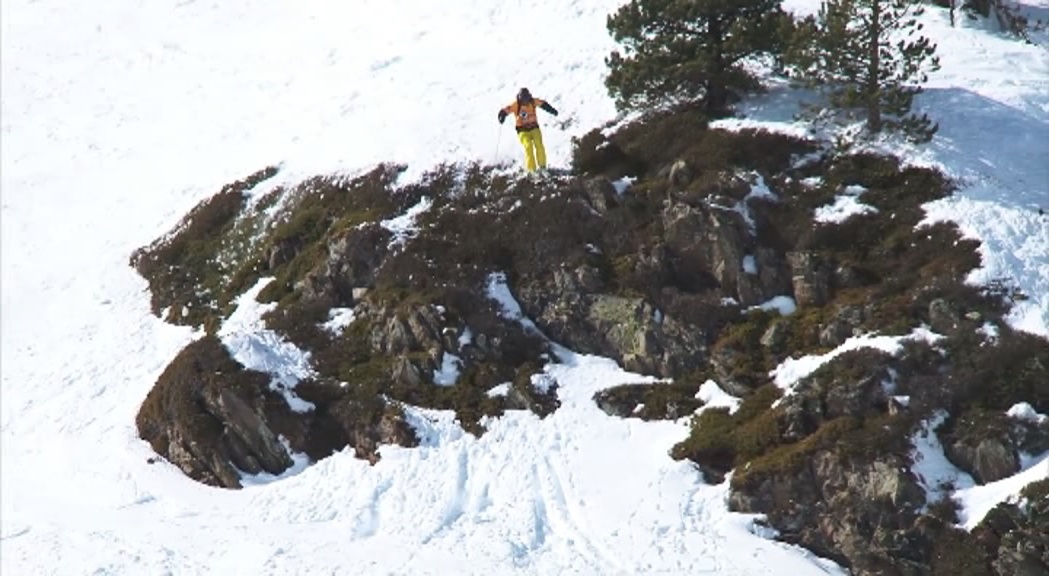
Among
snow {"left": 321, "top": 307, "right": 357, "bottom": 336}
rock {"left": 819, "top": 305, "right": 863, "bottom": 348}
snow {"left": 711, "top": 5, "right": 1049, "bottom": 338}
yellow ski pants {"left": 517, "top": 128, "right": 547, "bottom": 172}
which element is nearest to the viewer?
rock {"left": 819, "top": 305, "right": 863, "bottom": 348}

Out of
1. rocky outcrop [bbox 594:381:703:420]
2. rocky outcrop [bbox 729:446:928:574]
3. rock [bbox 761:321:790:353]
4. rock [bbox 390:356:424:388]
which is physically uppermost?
rock [bbox 761:321:790:353]

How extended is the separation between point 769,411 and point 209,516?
533 inches

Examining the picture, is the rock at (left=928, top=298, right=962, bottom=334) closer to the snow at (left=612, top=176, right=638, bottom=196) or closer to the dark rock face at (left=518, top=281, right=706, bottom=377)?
the dark rock face at (left=518, top=281, right=706, bottom=377)

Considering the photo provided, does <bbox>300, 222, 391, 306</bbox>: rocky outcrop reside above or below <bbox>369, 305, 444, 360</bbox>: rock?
above

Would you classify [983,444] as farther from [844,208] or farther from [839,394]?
[844,208]

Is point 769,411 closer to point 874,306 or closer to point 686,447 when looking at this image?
point 686,447

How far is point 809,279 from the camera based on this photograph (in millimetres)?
27250

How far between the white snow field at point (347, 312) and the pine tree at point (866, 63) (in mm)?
1369

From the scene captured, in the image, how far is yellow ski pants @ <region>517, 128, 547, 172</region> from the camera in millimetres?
32438

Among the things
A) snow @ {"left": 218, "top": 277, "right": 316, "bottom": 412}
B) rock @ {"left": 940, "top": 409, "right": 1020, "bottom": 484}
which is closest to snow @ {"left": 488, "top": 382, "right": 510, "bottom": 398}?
snow @ {"left": 218, "top": 277, "right": 316, "bottom": 412}

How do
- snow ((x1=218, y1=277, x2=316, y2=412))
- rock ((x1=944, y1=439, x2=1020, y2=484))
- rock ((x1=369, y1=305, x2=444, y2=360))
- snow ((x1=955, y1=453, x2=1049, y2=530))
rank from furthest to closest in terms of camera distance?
1. rock ((x1=369, y1=305, x2=444, y2=360))
2. snow ((x1=218, y1=277, x2=316, y2=412))
3. rock ((x1=944, y1=439, x2=1020, y2=484))
4. snow ((x1=955, y1=453, x2=1049, y2=530))

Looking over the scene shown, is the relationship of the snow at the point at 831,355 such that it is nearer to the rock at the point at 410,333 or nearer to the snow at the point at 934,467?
the snow at the point at 934,467

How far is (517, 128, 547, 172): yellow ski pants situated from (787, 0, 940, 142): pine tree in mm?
7575

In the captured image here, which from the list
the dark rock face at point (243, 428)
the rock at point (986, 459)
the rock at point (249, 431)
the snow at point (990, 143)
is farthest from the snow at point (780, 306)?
the rock at point (249, 431)
